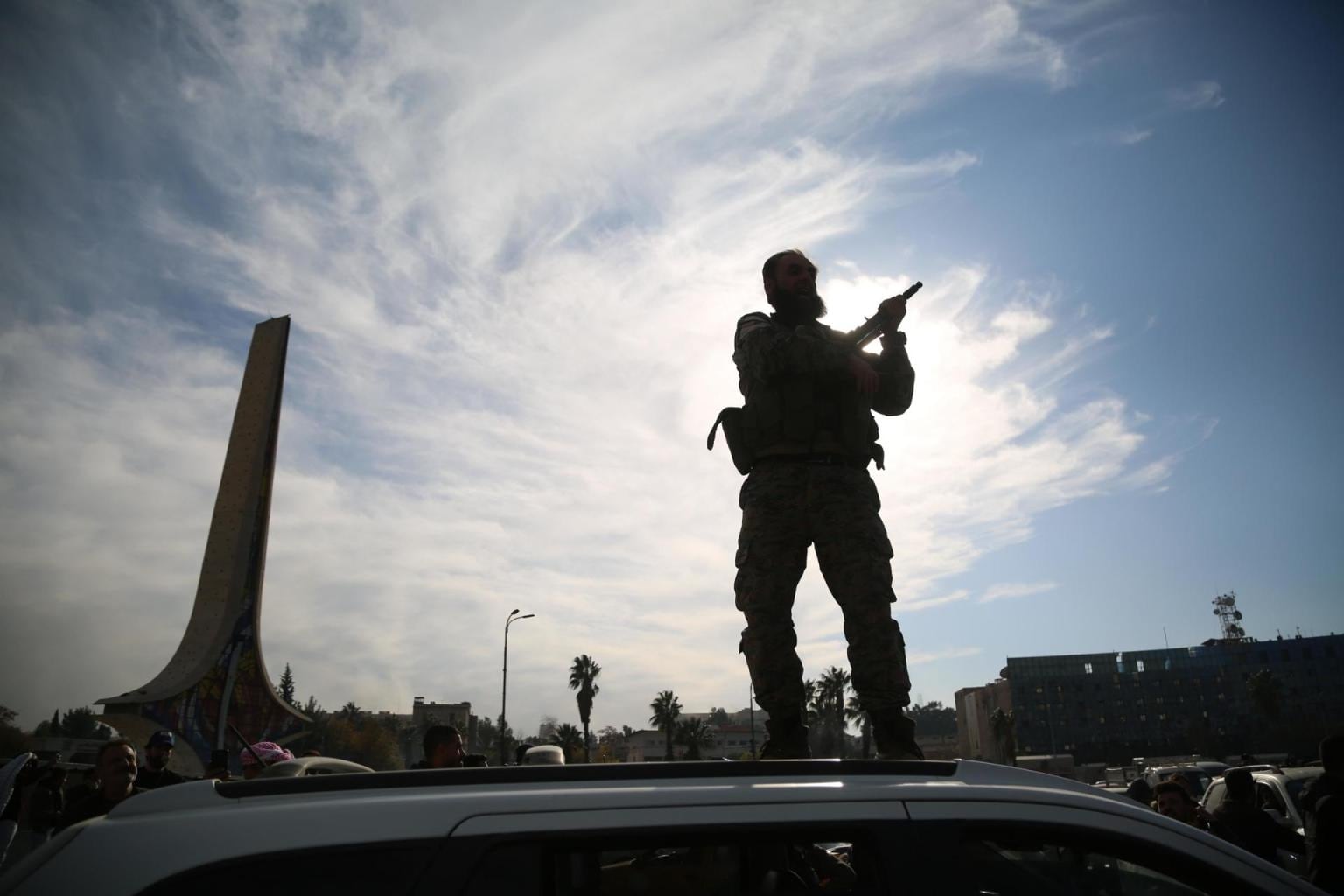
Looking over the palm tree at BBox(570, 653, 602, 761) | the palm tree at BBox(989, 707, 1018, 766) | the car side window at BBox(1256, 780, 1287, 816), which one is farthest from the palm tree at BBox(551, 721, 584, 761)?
the car side window at BBox(1256, 780, 1287, 816)

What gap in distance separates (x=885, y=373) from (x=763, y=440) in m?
0.70

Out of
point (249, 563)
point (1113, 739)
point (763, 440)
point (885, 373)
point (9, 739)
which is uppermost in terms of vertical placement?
point (249, 563)

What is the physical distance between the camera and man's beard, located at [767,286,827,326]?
15.1 ft

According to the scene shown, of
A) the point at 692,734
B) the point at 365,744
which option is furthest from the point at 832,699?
the point at 365,744

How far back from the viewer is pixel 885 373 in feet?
13.9

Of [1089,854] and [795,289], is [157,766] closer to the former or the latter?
[795,289]

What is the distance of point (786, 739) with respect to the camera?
384cm

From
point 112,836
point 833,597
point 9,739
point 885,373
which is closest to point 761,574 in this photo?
point 833,597

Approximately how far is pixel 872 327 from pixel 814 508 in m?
1.05

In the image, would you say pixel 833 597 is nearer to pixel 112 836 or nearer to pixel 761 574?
pixel 761 574

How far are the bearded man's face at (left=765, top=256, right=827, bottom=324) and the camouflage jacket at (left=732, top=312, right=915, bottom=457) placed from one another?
0.24 m

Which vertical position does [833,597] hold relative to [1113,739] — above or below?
above

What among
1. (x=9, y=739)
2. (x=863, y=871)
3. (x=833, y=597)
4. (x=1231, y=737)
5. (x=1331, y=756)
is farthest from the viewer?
(x=1231, y=737)

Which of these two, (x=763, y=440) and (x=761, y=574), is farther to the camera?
(x=763, y=440)
